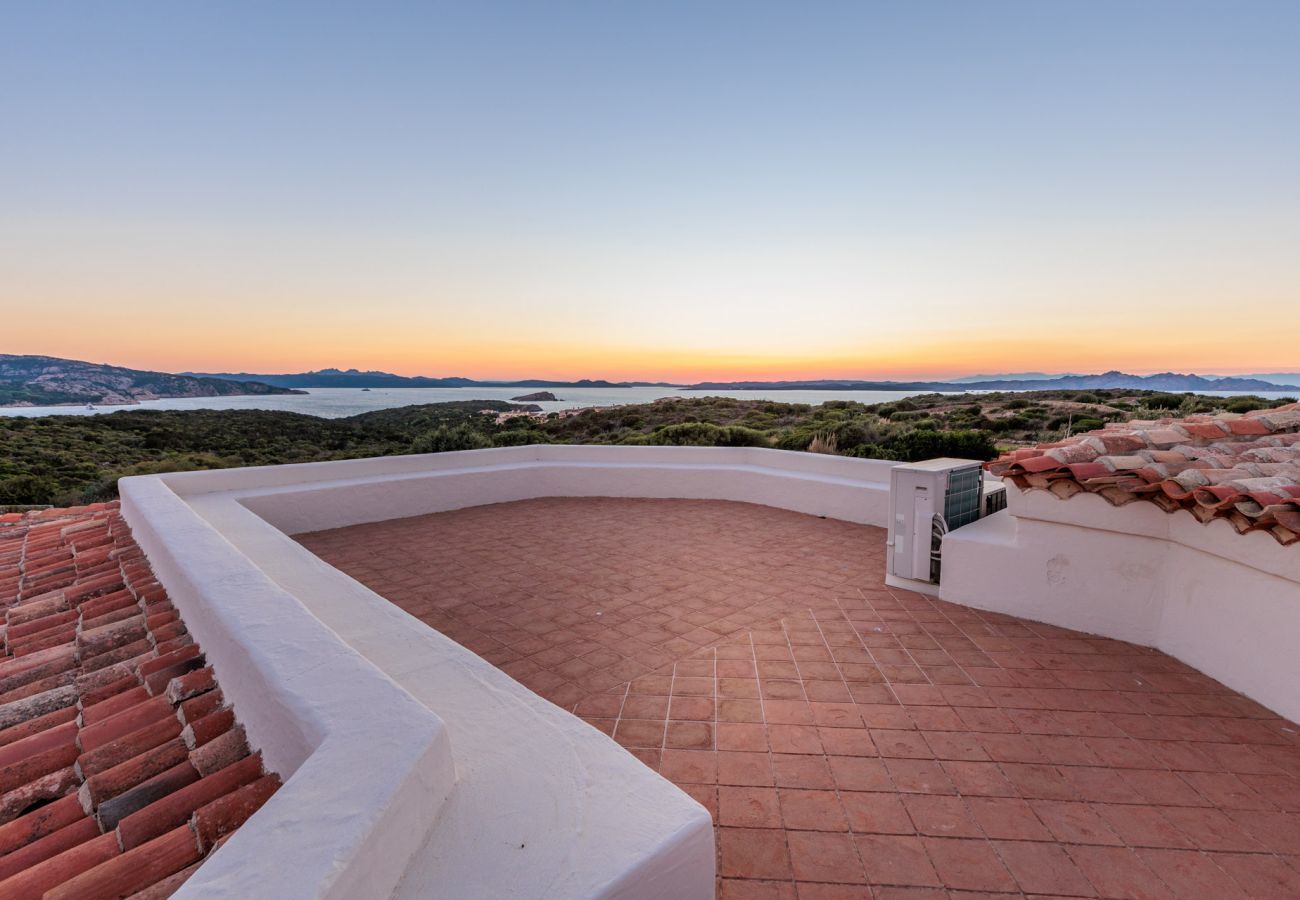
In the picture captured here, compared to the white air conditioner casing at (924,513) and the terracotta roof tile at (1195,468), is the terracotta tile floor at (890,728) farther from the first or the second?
the terracotta roof tile at (1195,468)

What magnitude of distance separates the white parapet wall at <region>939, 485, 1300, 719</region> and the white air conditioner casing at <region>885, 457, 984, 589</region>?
6.2 inches

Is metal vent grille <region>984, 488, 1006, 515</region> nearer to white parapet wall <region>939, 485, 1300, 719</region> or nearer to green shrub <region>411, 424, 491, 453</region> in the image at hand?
white parapet wall <region>939, 485, 1300, 719</region>

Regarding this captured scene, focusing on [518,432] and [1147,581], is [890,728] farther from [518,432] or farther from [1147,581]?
[518,432]

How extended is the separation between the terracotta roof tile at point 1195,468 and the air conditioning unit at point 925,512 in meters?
0.37

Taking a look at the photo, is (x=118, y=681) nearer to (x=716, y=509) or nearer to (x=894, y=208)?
(x=716, y=509)

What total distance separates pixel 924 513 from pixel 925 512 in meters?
0.01

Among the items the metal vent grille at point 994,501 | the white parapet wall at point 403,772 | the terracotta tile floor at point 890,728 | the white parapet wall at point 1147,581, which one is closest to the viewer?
the white parapet wall at point 403,772

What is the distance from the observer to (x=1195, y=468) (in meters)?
3.76

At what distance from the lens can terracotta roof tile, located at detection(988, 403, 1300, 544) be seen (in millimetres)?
3137

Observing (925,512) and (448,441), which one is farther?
(448,441)

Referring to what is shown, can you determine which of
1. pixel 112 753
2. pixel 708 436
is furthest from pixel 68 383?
pixel 112 753

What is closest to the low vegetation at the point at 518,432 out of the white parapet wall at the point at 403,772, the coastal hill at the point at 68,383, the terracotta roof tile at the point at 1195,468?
the terracotta roof tile at the point at 1195,468

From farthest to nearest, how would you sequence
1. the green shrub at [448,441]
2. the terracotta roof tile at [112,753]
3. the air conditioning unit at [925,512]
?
the green shrub at [448,441], the air conditioning unit at [925,512], the terracotta roof tile at [112,753]

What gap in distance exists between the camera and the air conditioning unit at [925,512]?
4.78 meters
